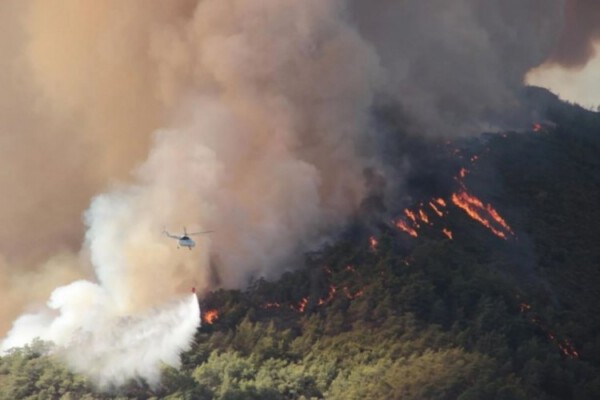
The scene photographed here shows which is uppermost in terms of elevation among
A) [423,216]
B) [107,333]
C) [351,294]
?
[423,216]

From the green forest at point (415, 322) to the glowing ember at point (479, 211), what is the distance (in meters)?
0.67

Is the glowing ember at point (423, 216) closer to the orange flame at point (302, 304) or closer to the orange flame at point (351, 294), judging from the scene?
the orange flame at point (351, 294)

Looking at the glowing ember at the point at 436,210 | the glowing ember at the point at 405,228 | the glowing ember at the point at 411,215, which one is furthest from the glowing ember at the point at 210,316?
the glowing ember at the point at 436,210

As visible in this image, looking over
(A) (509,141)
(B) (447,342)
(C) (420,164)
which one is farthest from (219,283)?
(A) (509,141)

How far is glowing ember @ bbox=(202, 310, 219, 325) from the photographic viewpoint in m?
52.0

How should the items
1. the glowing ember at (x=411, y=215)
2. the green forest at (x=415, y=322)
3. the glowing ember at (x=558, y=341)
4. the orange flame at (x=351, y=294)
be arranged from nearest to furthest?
the green forest at (x=415, y=322) < the glowing ember at (x=558, y=341) < the orange flame at (x=351, y=294) < the glowing ember at (x=411, y=215)

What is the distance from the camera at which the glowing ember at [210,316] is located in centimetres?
5200

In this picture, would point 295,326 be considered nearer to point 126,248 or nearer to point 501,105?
point 126,248

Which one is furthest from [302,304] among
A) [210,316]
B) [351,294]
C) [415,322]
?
[415,322]

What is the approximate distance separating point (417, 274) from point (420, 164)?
17.7m

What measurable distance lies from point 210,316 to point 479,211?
74.9ft

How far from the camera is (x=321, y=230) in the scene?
6166 cm

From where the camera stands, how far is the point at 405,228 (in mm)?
61938

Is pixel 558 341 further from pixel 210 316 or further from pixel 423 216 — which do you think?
pixel 210 316
